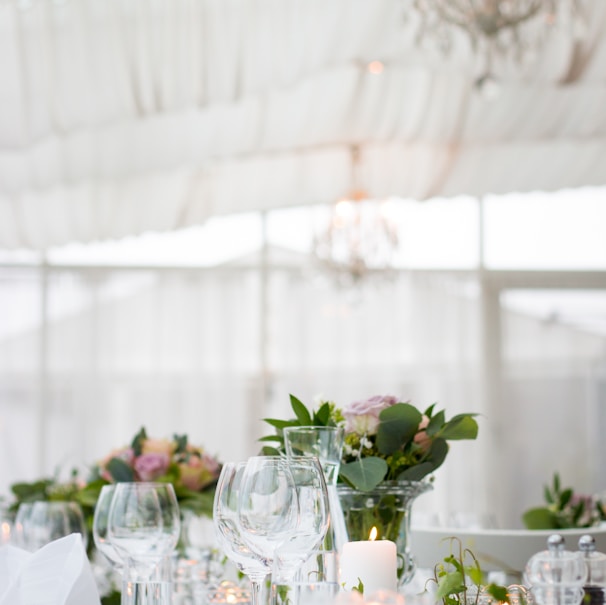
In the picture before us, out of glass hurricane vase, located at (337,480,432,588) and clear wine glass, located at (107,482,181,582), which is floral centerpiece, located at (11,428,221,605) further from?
glass hurricane vase, located at (337,480,432,588)

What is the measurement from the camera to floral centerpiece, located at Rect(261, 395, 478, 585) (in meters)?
1.34

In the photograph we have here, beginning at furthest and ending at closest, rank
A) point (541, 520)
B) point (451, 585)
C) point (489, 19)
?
point (489, 19), point (541, 520), point (451, 585)

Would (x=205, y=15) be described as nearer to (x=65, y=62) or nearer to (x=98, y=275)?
(x=65, y=62)

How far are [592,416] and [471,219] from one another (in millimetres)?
1517

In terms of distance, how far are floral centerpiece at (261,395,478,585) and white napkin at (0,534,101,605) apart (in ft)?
1.08

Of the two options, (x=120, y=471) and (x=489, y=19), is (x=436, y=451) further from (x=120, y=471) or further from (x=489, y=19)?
(x=489, y=19)

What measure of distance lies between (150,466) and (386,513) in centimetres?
78

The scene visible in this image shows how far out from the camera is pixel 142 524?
138 cm

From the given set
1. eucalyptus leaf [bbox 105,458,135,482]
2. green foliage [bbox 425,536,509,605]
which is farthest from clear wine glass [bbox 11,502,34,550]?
green foliage [bbox 425,536,509,605]

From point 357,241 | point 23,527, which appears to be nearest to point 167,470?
point 23,527

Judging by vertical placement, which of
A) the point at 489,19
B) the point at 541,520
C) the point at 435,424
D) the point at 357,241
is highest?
the point at 489,19

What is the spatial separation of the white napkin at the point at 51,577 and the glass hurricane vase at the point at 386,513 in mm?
346

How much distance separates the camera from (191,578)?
1.57 meters

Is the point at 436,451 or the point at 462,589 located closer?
the point at 462,589
